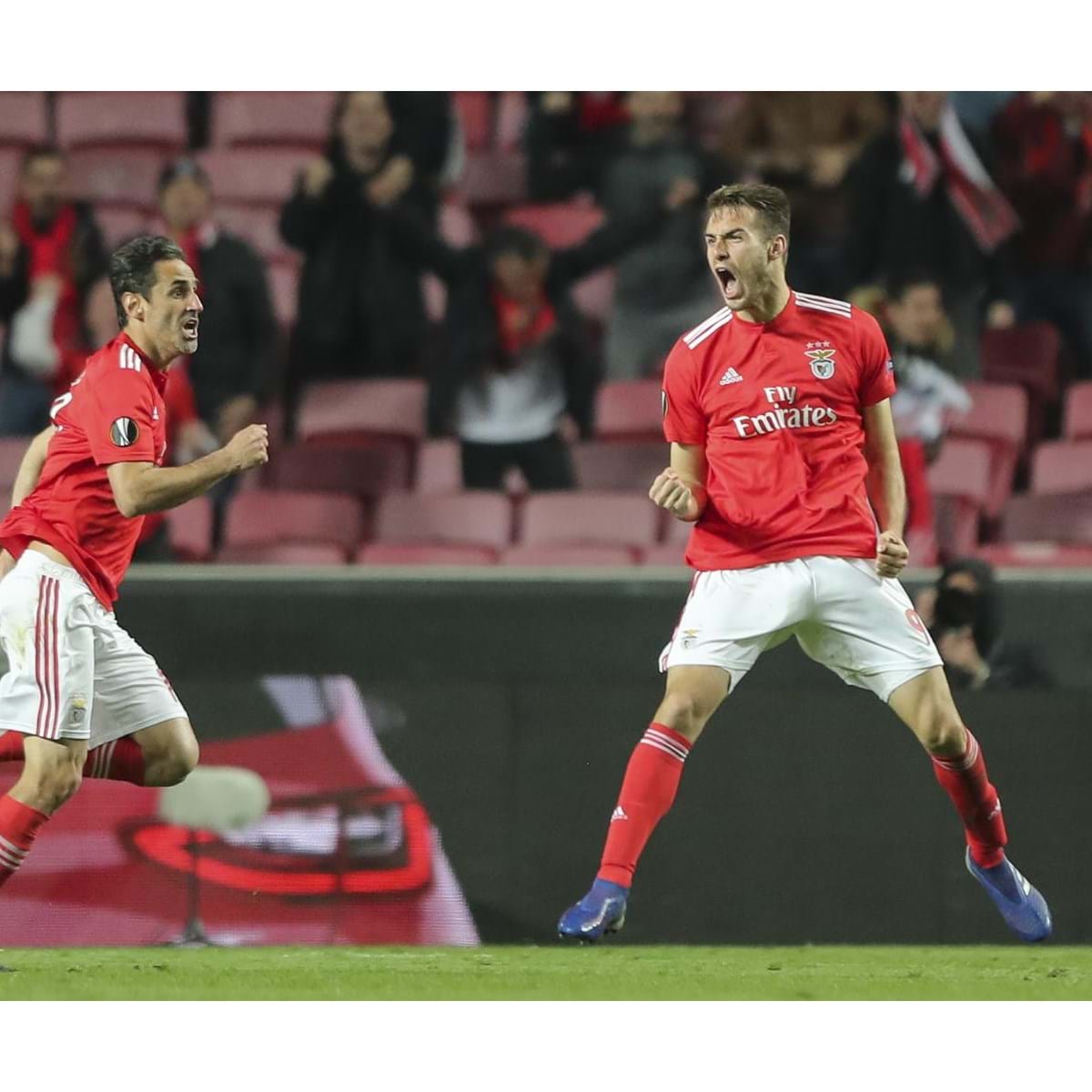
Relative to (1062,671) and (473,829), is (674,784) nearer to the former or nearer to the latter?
(473,829)

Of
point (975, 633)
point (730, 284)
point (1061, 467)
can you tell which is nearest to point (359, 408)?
point (1061, 467)

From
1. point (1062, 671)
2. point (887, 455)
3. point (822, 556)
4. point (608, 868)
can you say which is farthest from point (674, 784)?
point (1062, 671)

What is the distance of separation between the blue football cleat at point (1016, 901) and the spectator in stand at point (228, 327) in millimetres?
4801

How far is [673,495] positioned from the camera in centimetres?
521

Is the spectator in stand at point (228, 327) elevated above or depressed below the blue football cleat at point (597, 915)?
above

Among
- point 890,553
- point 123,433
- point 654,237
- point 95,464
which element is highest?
point 654,237

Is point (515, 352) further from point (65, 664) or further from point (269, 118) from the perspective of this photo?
point (65, 664)

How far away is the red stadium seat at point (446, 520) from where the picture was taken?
9172 mm

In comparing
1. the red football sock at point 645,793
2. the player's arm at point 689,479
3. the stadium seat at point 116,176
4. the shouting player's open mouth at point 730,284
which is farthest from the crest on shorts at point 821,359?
the stadium seat at point 116,176

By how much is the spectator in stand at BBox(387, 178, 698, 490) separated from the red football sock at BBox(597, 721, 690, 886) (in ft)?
13.1

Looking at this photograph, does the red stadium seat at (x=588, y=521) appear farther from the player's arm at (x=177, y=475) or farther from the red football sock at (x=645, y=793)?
the player's arm at (x=177, y=475)

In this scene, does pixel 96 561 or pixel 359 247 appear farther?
pixel 359 247

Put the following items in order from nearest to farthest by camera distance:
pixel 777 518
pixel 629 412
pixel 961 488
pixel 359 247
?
1. pixel 777 518
2. pixel 961 488
3. pixel 629 412
4. pixel 359 247

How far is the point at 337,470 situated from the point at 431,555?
85 cm
